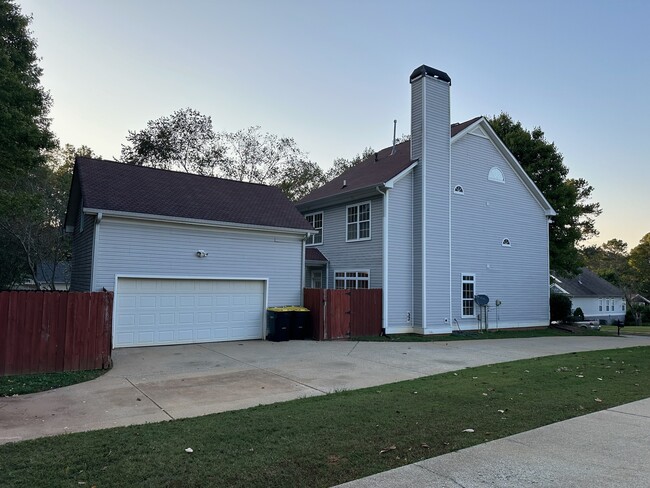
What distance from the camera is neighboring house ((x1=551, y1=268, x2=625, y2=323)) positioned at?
4147 centimetres

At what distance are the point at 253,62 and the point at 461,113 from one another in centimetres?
1206

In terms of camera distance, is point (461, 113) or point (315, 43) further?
point (461, 113)

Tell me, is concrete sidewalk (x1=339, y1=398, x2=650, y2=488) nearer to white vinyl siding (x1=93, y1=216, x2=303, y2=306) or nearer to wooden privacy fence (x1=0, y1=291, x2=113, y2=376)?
wooden privacy fence (x1=0, y1=291, x2=113, y2=376)

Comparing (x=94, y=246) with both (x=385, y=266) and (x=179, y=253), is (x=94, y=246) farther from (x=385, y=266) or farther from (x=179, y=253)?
(x=385, y=266)

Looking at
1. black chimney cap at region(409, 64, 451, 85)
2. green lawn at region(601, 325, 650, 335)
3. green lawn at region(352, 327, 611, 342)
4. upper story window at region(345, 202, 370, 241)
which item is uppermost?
black chimney cap at region(409, 64, 451, 85)

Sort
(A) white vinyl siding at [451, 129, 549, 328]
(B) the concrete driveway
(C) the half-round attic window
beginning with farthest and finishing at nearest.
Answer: (C) the half-round attic window
(A) white vinyl siding at [451, 129, 549, 328]
(B) the concrete driveway

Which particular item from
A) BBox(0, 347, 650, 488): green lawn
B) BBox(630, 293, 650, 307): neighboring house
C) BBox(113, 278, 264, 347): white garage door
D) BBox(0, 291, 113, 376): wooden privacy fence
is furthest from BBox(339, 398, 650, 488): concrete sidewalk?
BBox(630, 293, 650, 307): neighboring house

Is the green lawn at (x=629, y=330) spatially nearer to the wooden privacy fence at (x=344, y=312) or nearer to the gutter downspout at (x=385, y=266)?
the gutter downspout at (x=385, y=266)

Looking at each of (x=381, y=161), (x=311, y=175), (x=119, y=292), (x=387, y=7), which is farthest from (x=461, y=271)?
(x=311, y=175)

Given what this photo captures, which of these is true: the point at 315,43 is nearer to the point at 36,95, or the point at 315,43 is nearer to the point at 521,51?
the point at 521,51

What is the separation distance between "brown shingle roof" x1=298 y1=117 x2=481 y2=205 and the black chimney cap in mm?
2258

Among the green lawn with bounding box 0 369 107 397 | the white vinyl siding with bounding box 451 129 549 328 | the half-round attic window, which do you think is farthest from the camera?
the half-round attic window

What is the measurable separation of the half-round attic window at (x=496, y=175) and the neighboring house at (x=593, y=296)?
78.8ft

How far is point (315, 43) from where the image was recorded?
621 inches
